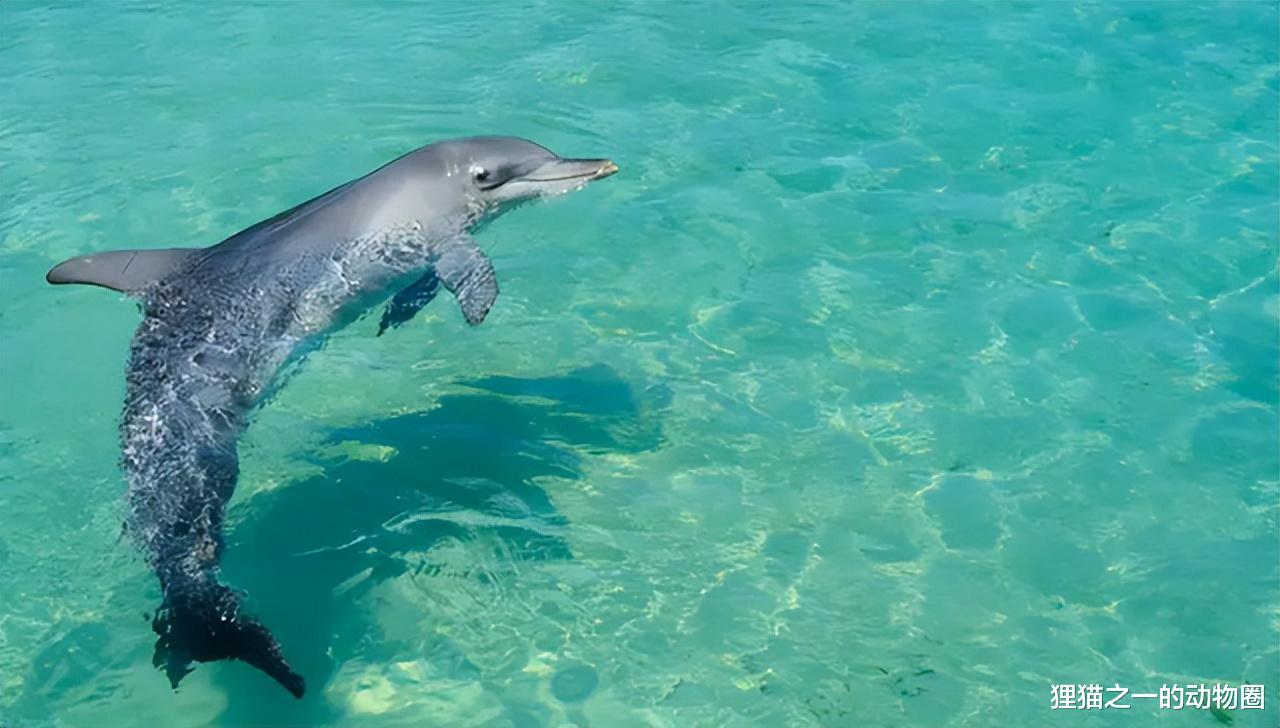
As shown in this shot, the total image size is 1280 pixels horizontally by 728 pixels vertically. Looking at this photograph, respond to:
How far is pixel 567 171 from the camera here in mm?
8648

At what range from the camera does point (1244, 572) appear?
26.5ft

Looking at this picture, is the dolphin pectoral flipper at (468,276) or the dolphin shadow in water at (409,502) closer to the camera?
the dolphin shadow in water at (409,502)

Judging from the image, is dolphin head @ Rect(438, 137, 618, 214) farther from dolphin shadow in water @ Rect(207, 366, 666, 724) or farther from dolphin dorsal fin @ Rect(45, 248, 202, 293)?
dolphin dorsal fin @ Rect(45, 248, 202, 293)

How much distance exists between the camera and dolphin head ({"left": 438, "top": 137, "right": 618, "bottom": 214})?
8.62m

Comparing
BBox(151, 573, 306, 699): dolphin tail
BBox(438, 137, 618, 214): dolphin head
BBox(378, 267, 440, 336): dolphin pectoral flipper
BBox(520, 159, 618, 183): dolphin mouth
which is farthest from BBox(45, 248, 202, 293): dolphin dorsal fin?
BBox(520, 159, 618, 183): dolphin mouth

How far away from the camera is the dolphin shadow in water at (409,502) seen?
24.5ft

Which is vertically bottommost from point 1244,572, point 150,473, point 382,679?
point 1244,572

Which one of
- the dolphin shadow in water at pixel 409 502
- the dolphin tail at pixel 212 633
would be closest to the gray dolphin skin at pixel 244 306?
the dolphin tail at pixel 212 633

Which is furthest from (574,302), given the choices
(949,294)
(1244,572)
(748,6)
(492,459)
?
(748,6)

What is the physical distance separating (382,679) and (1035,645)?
3.58 meters

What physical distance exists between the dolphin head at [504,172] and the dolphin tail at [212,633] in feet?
10.6

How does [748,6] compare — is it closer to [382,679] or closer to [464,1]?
[464,1]

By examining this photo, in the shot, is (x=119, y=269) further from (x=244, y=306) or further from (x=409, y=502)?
(x=409, y=502)

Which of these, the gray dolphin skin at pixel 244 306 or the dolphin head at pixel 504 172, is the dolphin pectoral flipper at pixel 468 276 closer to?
the gray dolphin skin at pixel 244 306
